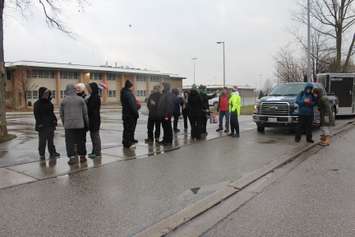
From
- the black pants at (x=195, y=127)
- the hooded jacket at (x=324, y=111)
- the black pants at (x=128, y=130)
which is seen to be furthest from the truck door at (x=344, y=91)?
the black pants at (x=128, y=130)

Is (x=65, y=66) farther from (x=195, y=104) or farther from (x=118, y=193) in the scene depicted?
(x=118, y=193)

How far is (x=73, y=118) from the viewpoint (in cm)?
861

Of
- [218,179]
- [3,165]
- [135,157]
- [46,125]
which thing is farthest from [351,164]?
[3,165]

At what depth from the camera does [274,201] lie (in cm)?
600

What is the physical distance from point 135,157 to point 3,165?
2961 millimetres

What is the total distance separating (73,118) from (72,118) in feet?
0.07

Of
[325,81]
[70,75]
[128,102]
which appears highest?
[70,75]

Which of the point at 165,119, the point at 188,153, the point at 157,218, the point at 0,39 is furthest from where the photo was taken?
the point at 0,39

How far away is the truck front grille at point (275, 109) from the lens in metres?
14.1

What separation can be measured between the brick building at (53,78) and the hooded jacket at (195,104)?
34925 mm

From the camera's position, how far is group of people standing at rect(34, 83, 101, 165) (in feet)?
28.3

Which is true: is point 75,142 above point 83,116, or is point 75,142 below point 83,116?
below

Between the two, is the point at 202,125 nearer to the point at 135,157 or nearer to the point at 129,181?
the point at 135,157

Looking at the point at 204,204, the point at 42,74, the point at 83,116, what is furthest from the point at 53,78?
the point at 204,204
